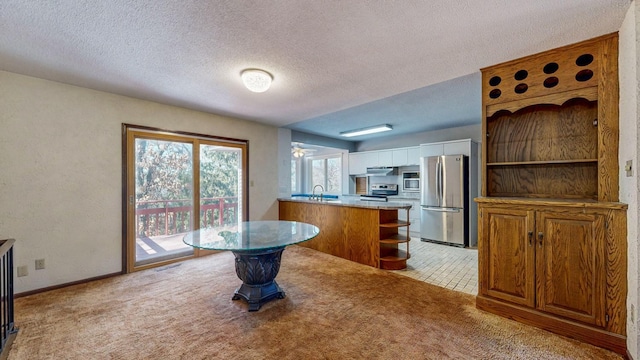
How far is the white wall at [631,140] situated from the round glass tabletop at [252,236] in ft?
7.46

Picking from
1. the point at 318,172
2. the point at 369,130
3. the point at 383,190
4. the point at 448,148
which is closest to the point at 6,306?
the point at 369,130

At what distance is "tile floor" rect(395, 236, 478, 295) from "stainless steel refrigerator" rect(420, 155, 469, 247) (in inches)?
11.2

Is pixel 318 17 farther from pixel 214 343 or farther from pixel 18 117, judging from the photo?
pixel 18 117

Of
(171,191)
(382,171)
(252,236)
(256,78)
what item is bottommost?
(252,236)

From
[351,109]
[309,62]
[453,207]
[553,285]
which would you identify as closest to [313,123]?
[351,109]

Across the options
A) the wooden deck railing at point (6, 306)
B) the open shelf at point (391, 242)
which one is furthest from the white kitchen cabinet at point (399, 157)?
the wooden deck railing at point (6, 306)

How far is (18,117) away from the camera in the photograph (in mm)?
2633

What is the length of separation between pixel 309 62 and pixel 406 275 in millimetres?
2819

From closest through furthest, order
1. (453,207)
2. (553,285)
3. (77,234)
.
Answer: (553,285), (77,234), (453,207)

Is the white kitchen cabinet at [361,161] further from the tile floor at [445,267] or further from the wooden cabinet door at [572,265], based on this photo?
the wooden cabinet door at [572,265]

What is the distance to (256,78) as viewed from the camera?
2518 millimetres

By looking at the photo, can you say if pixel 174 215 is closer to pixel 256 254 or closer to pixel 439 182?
pixel 256 254

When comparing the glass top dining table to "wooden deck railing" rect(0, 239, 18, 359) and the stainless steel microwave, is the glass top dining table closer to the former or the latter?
"wooden deck railing" rect(0, 239, 18, 359)

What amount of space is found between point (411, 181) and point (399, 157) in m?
0.64
